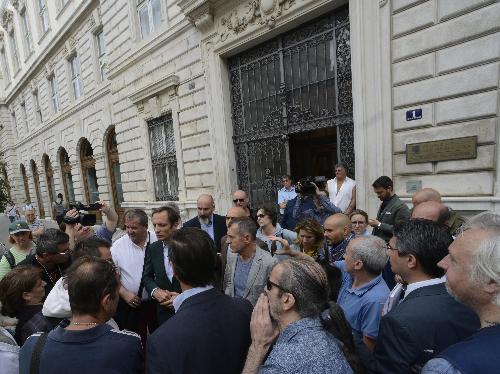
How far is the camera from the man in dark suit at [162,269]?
8.35 ft

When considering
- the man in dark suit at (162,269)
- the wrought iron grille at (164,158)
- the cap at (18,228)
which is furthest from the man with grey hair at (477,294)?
the wrought iron grille at (164,158)

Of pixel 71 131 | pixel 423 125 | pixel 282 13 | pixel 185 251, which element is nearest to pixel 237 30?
pixel 282 13

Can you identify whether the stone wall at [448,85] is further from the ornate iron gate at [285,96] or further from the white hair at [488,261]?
the white hair at [488,261]

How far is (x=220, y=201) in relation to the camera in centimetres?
749

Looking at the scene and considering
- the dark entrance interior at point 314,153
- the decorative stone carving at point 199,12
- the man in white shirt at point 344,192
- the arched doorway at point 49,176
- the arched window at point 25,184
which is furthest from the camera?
the arched window at point 25,184

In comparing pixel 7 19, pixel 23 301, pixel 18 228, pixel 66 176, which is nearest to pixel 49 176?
pixel 66 176

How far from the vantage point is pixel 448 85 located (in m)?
3.94

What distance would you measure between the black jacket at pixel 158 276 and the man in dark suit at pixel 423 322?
1.79 meters

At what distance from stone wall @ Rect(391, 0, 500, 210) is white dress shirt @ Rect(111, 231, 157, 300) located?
12.6 feet

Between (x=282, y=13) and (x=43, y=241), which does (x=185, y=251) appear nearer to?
(x=43, y=241)

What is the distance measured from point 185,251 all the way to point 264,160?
18.0 feet

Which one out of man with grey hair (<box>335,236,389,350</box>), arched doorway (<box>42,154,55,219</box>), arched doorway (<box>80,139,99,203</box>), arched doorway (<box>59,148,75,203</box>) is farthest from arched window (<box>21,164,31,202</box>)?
man with grey hair (<box>335,236,389,350</box>)

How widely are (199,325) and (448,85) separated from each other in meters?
4.40

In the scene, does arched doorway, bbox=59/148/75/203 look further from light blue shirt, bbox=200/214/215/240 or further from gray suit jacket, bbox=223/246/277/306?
gray suit jacket, bbox=223/246/277/306
